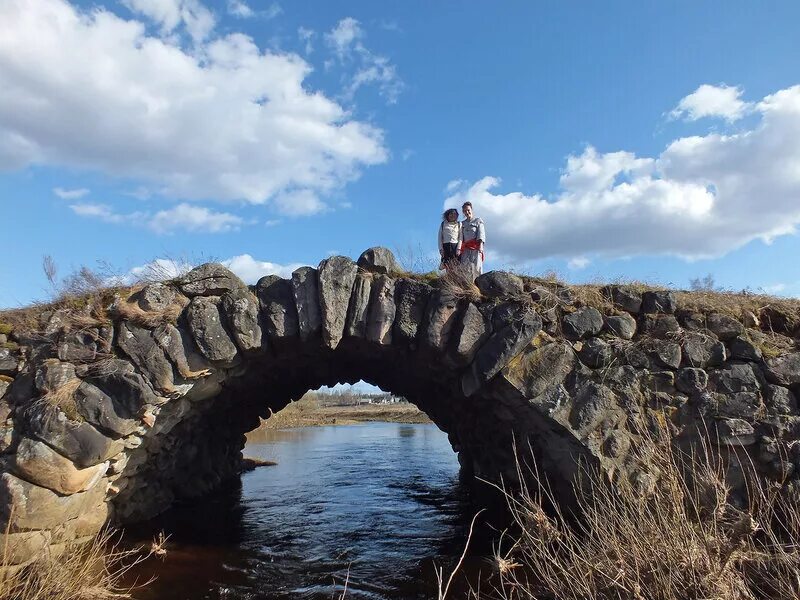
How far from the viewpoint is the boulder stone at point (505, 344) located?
6.39 metres

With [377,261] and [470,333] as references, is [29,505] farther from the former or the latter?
[470,333]

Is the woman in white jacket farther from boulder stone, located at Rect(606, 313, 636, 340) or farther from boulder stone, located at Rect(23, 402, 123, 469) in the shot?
boulder stone, located at Rect(23, 402, 123, 469)

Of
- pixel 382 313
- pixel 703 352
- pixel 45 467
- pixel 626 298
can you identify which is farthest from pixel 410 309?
pixel 45 467

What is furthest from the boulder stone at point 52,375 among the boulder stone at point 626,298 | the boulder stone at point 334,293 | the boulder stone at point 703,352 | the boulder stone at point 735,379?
the boulder stone at point 735,379

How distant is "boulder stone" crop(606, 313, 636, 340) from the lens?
21.6 ft

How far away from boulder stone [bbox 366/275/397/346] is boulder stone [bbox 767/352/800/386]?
424 cm

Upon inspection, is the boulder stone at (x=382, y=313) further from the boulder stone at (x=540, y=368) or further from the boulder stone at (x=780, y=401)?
the boulder stone at (x=780, y=401)

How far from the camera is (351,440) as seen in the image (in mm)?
25062

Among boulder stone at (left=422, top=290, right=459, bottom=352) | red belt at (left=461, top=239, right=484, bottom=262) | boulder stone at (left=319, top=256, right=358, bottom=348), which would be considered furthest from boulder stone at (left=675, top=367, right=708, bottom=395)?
boulder stone at (left=319, top=256, right=358, bottom=348)

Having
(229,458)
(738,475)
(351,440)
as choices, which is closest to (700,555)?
(738,475)

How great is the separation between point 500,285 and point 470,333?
0.70 meters

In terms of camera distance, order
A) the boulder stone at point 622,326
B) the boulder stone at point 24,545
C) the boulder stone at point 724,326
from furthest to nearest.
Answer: the boulder stone at point 622,326 < the boulder stone at point 724,326 < the boulder stone at point 24,545

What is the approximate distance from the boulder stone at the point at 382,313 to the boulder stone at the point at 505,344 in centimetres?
114

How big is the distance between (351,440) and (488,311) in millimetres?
19650
